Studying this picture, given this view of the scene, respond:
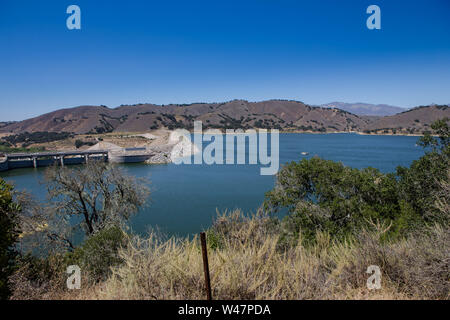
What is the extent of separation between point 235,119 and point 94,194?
130 m

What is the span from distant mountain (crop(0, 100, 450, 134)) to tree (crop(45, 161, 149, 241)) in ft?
262

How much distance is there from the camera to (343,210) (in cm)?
1003

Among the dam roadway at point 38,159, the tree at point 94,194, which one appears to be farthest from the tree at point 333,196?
the dam roadway at point 38,159

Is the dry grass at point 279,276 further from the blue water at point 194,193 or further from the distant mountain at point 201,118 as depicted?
the distant mountain at point 201,118

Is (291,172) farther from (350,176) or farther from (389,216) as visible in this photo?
(389,216)

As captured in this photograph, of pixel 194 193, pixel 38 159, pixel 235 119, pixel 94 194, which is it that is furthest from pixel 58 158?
pixel 235 119

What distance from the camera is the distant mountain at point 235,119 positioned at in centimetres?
10106

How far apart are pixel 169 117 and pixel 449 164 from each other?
110m

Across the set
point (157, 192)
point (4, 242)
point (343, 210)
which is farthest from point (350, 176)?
point (157, 192)

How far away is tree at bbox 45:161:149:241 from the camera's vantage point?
12.1 metres

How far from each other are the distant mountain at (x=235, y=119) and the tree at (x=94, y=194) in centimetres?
7996

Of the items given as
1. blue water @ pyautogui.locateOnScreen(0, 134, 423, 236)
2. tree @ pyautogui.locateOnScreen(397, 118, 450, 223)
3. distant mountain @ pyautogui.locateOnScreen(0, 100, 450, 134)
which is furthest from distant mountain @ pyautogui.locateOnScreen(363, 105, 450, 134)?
tree @ pyautogui.locateOnScreen(397, 118, 450, 223)

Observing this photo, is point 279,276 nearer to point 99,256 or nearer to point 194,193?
point 99,256

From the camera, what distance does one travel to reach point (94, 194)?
12719 millimetres
